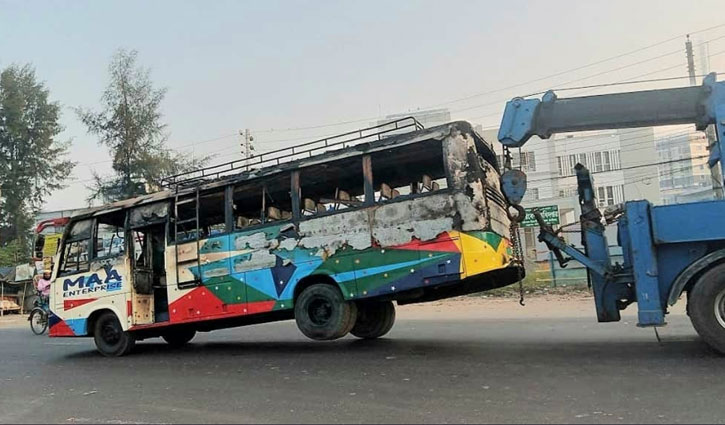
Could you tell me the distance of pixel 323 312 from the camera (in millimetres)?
8430

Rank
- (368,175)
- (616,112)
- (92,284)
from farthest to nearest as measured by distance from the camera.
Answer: (92,284) < (368,175) < (616,112)

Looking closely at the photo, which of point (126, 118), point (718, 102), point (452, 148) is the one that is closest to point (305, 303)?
point (452, 148)

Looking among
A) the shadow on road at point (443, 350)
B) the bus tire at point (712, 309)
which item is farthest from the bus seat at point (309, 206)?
the bus tire at point (712, 309)

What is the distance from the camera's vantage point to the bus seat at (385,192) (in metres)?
8.52

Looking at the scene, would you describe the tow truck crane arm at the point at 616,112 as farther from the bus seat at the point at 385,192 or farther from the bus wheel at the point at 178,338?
the bus wheel at the point at 178,338

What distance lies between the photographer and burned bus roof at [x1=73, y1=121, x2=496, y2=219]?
25.7 ft

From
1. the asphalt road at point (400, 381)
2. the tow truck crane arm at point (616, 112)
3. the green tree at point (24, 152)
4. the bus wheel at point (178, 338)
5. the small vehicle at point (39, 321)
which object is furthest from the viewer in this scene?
the green tree at point (24, 152)

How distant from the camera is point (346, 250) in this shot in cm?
823

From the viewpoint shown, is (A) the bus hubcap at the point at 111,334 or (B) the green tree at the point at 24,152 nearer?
(A) the bus hubcap at the point at 111,334

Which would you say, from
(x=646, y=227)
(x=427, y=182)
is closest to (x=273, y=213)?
(x=427, y=182)

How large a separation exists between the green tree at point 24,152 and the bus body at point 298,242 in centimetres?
3380

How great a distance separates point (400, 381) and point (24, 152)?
4171cm

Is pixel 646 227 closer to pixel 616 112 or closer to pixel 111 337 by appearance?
pixel 616 112

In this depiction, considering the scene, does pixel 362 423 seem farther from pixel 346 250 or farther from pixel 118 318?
pixel 118 318
